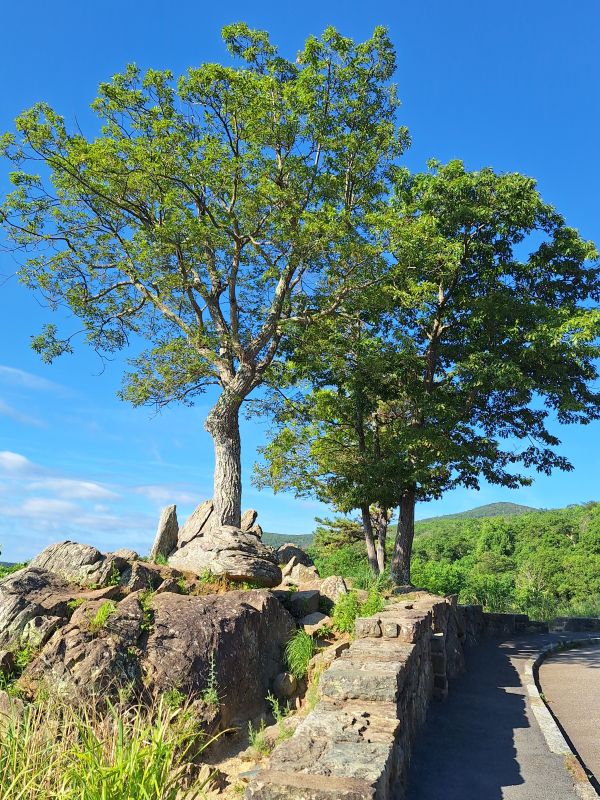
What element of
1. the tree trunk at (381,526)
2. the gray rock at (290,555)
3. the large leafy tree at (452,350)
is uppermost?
the large leafy tree at (452,350)

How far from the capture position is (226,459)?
13094 mm

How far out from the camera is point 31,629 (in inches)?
316

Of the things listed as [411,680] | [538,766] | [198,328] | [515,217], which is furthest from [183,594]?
[515,217]

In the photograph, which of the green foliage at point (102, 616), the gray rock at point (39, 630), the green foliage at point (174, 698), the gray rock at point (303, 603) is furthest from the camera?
the gray rock at point (303, 603)

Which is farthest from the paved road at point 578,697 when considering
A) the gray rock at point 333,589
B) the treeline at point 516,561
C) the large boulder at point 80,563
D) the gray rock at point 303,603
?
the treeline at point 516,561

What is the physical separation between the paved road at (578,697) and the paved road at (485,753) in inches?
18.4

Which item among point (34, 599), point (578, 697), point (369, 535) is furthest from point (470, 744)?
point (369, 535)

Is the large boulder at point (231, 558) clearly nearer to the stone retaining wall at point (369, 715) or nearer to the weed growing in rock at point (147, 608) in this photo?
the weed growing in rock at point (147, 608)

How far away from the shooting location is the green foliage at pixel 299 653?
27.1ft

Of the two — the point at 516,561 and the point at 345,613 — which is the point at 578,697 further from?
the point at 516,561

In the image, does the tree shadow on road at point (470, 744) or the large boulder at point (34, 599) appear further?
the large boulder at point (34, 599)

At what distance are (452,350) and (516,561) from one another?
39307 millimetres

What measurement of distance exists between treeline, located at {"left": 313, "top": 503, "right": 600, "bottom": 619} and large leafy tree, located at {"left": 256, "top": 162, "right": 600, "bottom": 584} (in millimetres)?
8327

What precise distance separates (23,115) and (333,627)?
43.7 feet
